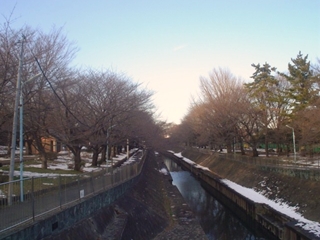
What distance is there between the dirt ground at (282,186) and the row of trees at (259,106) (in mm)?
8324

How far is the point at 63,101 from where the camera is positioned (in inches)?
904

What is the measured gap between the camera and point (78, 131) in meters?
25.6

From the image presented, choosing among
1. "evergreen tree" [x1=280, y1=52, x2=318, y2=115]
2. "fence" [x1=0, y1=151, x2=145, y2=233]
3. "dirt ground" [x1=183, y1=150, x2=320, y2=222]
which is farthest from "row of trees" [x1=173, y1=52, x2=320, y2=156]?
"fence" [x1=0, y1=151, x2=145, y2=233]

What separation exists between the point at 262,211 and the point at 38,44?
1667 centimetres

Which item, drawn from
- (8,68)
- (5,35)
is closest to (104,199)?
(8,68)

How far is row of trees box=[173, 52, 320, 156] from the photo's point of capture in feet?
128

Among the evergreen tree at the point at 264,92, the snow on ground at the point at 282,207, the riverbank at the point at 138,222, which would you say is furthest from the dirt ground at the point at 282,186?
the evergreen tree at the point at 264,92

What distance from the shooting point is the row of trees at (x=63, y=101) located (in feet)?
51.2

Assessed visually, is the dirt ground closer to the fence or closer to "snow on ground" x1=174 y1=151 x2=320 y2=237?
"snow on ground" x1=174 y1=151 x2=320 y2=237

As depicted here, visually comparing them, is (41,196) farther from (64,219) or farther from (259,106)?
(259,106)

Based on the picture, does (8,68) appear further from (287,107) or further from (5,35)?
(287,107)

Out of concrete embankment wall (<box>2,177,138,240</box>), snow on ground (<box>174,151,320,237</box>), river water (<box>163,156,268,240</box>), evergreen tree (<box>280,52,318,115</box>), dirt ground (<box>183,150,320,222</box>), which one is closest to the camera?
concrete embankment wall (<box>2,177,138,240</box>)

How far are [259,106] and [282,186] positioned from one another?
2176 cm

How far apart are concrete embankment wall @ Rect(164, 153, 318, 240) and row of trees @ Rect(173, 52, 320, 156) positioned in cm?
1201
